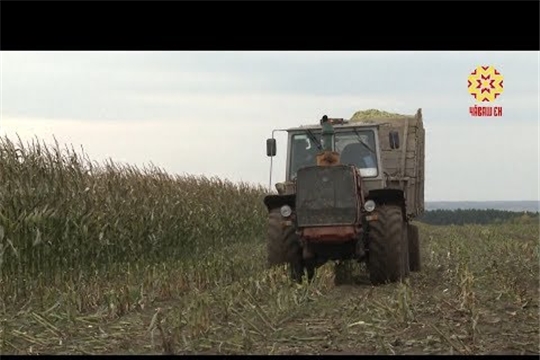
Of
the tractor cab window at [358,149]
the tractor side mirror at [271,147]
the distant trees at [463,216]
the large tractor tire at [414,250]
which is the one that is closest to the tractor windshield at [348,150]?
the tractor cab window at [358,149]

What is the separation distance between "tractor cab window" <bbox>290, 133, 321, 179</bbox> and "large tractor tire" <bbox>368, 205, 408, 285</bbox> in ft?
4.78

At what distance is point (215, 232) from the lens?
16.4 m

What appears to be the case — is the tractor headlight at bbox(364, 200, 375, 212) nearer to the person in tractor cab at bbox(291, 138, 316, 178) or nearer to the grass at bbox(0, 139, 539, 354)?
the grass at bbox(0, 139, 539, 354)

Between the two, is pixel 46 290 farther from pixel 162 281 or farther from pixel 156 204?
pixel 156 204

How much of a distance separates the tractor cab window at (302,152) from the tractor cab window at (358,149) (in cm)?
34

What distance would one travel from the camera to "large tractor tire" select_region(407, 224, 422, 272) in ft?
38.0

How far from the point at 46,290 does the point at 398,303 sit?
395cm

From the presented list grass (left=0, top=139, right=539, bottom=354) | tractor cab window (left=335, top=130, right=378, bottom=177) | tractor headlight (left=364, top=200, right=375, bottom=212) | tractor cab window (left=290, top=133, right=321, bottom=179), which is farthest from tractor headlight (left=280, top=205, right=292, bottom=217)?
tractor cab window (left=335, top=130, right=378, bottom=177)

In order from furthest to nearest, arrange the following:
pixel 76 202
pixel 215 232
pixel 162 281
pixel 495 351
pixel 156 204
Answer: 1. pixel 215 232
2. pixel 156 204
3. pixel 76 202
4. pixel 162 281
5. pixel 495 351

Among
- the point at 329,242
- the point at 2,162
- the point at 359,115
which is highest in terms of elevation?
the point at 359,115

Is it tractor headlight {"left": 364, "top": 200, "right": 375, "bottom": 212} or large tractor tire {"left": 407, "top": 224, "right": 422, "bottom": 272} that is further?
large tractor tire {"left": 407, "top": 224, "right": 422, "bottom": 272}

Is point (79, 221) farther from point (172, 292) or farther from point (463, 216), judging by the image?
point (463, 216)

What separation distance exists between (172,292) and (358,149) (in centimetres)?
329

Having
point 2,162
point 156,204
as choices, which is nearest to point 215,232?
point 156,204
